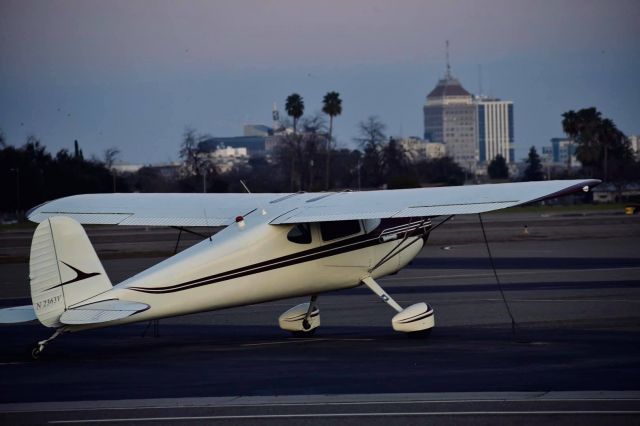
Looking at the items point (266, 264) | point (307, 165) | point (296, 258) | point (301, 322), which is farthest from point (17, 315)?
point (307, 165)

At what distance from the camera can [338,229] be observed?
50.5 feet

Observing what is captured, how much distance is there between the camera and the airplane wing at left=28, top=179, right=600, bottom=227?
1420cm

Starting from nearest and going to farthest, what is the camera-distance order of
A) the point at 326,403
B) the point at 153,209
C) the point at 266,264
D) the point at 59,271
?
the point at 326,403 → the point at 59,271 → the point at 266,264 → the point at 153,209

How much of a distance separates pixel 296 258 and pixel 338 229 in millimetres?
888

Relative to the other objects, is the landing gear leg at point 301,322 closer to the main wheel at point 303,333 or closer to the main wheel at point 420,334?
the main wheel at point 303,333

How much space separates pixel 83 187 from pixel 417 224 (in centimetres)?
5918

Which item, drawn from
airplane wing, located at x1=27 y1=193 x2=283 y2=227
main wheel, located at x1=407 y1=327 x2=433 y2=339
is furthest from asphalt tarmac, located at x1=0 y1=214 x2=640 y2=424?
airplane wing, located at x1=27 y1=193 x2=283 y2=227

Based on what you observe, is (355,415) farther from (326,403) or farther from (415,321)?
(415,321)

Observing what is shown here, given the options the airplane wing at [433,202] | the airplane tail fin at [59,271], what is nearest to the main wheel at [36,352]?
the airplane tail fin at [59,271]

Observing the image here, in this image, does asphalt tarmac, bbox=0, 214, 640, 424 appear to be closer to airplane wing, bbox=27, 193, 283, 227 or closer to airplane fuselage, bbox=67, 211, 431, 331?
airplane fuselage, bbox=67, 211, 431, 331

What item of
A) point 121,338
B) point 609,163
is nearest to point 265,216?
point 121,338

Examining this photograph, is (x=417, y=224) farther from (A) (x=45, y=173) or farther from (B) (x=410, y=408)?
(A) (x=45, y=173)

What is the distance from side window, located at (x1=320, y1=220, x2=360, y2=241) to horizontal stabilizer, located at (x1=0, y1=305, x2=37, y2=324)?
4.35 m

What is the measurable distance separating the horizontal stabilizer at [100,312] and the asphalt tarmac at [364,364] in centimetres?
66
